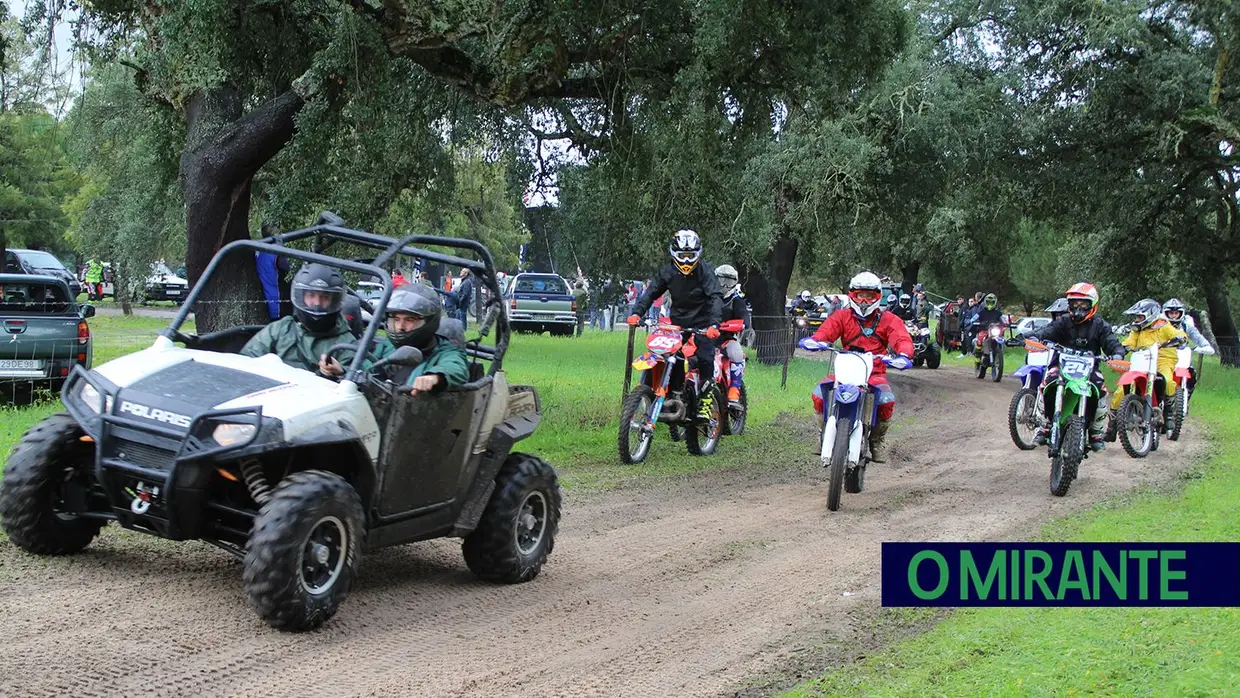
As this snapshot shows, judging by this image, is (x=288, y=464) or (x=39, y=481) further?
(x=39, y=481)

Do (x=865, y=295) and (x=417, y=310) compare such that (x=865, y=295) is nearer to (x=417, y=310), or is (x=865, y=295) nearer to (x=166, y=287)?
(x=417, y=310)

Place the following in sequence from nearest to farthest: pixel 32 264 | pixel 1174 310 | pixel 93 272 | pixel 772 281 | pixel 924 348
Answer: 1. pixel 1174 310
2. pixel 772 281
3. pixel 924 348
4. pixel 32 264
5. pixel 93 272

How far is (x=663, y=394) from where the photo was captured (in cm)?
1314

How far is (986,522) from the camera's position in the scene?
1055 centimetres

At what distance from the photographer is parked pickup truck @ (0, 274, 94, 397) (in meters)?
14.9

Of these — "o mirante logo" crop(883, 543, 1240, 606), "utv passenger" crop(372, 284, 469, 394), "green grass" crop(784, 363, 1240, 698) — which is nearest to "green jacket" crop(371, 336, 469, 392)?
"utv passenger" crop(372, 284, 469, 394)

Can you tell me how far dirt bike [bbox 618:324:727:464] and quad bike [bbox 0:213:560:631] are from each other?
4.99m

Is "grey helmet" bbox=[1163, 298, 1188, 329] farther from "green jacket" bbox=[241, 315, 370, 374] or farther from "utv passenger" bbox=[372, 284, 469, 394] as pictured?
"green jacket" bbox=[241, 315, 370, 374]

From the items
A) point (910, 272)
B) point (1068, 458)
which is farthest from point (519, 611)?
point (910, 272)

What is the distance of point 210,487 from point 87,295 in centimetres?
4394

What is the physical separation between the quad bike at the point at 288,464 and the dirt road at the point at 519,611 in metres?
0.30

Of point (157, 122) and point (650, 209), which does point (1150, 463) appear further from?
point (157, 122)

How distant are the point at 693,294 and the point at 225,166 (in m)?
5.45

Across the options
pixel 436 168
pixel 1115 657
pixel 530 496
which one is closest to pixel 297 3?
pixel 436 168
